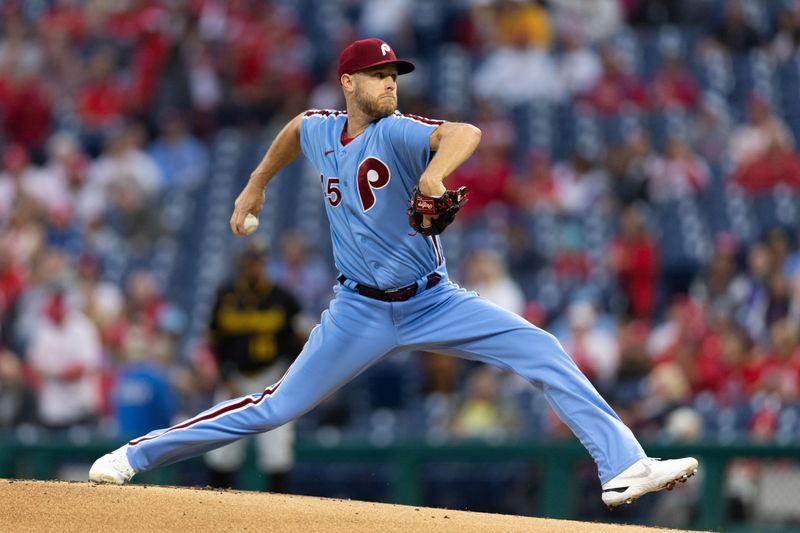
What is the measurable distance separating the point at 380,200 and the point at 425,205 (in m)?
0.49

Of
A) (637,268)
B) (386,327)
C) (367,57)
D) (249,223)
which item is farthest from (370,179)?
(637,268)

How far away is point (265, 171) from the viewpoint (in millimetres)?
5902

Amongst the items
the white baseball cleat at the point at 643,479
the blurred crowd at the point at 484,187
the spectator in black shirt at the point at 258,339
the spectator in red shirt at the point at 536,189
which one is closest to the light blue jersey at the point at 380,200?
the white baseball cleat at the point at 643,479

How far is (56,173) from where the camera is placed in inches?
527

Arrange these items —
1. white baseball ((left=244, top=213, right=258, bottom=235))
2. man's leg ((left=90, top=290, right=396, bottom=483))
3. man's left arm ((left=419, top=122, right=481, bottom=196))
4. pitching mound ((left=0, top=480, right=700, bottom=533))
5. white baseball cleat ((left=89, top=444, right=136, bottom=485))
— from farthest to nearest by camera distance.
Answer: white baseball ((left=244, top=213, right=258, bottom=235)) < white baseball cleat ((left=89, top=444, right=136, bottom=485)) < man's leg ((left=90, top=290, right=396, bottom=483)) < pitching mound ((left=0, top=480, right=700, bottom=533)) < man's left arm ((left=419, top=122, right=481, bottom=196))

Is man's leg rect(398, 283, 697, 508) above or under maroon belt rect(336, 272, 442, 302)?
under

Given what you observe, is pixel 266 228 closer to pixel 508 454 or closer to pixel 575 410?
pixel 508 454

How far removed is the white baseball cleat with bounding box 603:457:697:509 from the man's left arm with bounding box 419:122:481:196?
1267mm

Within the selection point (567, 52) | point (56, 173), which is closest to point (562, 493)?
point (567, 52)

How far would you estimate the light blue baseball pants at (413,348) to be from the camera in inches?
211

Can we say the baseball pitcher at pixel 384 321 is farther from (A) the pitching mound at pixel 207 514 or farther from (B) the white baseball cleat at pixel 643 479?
(A) the pitching mound at pixel 207 514

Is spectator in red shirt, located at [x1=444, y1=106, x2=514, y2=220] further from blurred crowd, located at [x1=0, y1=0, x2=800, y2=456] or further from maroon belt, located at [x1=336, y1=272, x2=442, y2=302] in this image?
maroon belt, located at [x1=336, y1=272, x2=442, y2=302]

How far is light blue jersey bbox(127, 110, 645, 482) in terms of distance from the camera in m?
5.34

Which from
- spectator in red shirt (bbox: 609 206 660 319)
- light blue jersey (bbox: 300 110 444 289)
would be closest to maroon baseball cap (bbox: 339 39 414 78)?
light blue jersey (bbox: 300 110 444 289)
